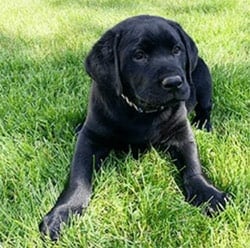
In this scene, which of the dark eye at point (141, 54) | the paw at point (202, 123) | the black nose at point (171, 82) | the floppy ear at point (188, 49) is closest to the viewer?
the black nose at point (171, 82)

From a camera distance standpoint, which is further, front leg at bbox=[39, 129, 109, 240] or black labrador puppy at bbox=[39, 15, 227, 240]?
black labrador puppy at bbox=[39, 15, 227, 240]

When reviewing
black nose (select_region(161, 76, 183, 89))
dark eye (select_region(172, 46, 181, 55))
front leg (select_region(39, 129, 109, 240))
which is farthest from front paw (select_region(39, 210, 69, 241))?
dark eye (select_region(172, 46, 181, 55))

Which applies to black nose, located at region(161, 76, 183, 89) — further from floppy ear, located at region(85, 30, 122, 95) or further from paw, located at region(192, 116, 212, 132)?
paw, located at region(192, 116, 212, 132)

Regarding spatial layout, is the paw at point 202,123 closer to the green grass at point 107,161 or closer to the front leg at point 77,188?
the green grass at point 107,161

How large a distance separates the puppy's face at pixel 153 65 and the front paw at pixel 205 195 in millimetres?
335

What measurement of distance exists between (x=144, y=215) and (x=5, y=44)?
257cm

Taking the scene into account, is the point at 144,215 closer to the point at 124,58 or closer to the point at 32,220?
the point at 32,220

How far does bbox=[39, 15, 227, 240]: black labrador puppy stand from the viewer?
224 centimetres

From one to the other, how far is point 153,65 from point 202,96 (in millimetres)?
745

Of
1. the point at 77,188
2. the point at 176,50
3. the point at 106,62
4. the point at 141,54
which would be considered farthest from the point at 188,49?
the point at 77,188

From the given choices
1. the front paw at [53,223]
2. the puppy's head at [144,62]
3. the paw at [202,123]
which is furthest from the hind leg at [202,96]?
the front paw at [53,223]

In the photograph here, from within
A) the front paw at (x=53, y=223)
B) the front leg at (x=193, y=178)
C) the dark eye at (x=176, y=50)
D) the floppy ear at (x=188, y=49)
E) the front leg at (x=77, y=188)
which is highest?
the dark eye at (x=176, y=50)

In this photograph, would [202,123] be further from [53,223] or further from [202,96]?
[53,223]

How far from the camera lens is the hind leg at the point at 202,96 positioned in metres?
2.93
